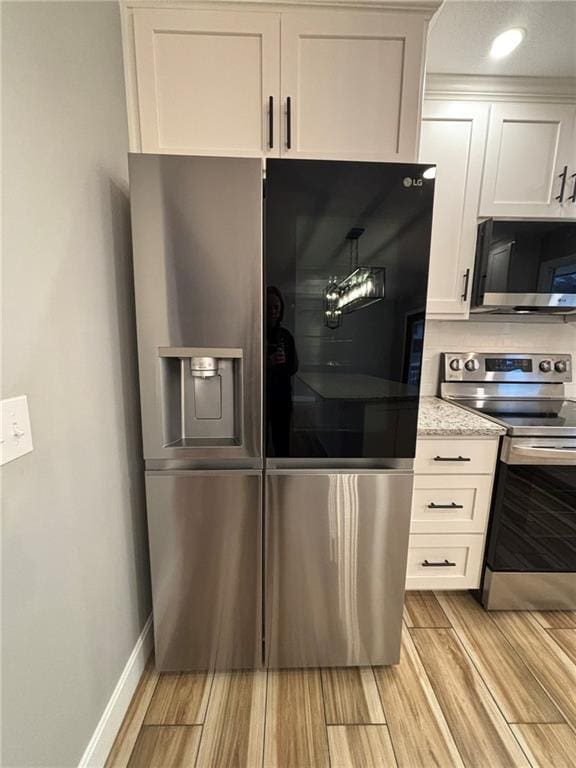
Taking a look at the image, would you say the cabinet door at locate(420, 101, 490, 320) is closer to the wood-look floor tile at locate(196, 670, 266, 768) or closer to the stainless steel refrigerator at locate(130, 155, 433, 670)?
the stainless steel refrigerator at locate(130, 155, 433, 670)

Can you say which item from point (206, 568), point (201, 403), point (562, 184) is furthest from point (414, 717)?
point (562, 184)

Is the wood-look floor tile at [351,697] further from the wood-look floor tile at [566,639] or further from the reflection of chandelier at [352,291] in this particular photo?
the reflection of chandelier at [352,291]

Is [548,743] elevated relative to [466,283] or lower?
lower

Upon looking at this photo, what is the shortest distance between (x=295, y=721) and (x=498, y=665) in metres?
0.90

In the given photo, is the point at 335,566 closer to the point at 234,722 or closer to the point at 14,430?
the point at 234,722

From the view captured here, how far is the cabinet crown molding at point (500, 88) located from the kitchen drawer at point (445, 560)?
215cm

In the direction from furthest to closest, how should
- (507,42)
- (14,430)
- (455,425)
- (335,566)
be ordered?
(455,425) < (507,42) < (335,566) < (14,430)

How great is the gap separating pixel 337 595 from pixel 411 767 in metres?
0.52

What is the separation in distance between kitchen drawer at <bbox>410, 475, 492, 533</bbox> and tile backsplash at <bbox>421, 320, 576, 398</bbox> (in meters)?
0.67

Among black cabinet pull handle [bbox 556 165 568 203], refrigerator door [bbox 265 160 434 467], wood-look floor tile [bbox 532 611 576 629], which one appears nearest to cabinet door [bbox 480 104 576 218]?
black cabinet pull handle [bbox 556 165 568 203]

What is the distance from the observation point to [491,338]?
208 cm

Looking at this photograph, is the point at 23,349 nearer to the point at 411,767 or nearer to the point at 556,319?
the point at 411,767

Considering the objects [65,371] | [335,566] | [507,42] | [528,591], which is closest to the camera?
[65,371]

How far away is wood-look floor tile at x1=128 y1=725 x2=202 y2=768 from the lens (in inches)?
43.3
